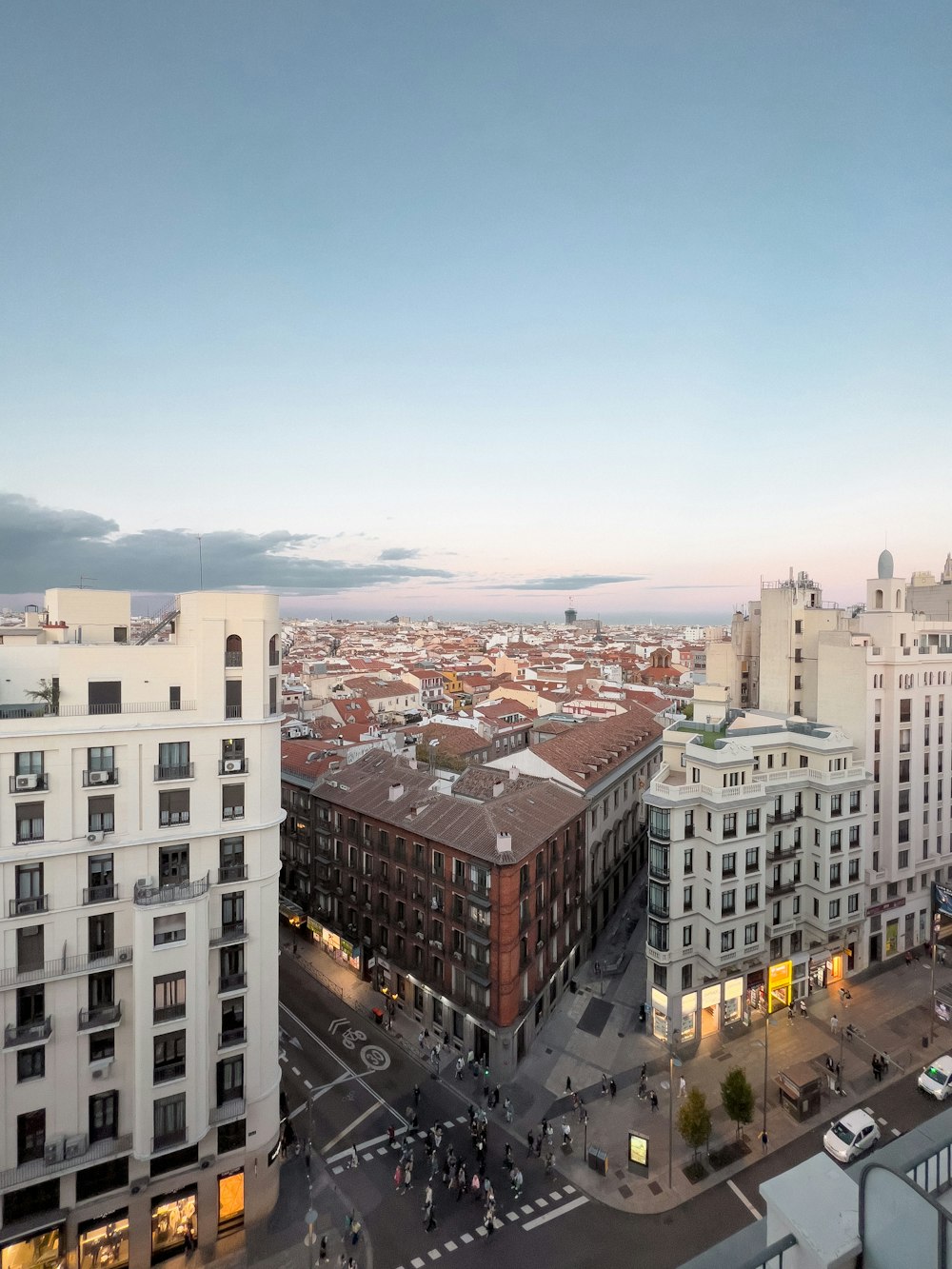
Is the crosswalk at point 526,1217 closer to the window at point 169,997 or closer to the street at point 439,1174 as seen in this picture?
the street at point 439,1174

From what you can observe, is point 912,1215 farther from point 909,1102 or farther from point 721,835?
point 909,1102

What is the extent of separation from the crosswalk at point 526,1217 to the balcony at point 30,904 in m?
22.3

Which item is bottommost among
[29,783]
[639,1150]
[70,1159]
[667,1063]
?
[667,1063]

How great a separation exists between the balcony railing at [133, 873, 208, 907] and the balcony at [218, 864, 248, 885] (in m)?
0.80

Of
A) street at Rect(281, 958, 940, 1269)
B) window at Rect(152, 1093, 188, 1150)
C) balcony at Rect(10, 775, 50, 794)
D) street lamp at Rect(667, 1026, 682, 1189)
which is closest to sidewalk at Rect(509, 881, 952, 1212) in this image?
street lamp at Rect(667, 1026, 682, 1189)

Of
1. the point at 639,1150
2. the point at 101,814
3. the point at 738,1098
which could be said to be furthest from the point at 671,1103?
the point at 101,814

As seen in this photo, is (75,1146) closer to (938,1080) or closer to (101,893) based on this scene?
(101,893)

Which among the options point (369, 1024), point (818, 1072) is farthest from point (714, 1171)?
point (369, 1024)

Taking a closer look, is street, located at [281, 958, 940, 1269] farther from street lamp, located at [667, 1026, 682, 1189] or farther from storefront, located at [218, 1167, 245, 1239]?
storefront, located at [218, 1167, 245, 1239]

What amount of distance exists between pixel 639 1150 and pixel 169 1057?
2389cm

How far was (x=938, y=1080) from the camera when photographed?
129 feet

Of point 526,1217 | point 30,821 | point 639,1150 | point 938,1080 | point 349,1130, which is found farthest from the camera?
point 938,1080

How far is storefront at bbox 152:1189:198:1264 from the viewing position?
30734mm

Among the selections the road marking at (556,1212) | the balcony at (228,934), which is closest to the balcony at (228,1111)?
the balcony at (228,934)
